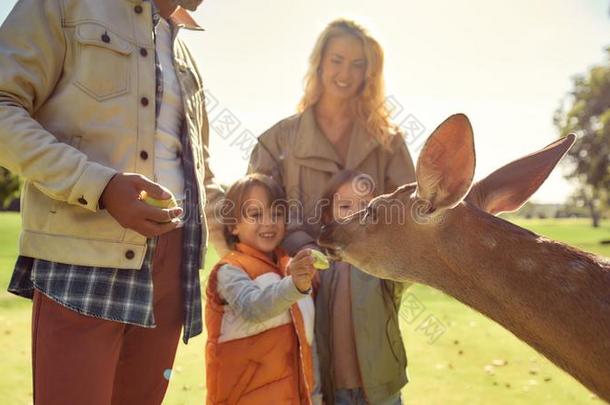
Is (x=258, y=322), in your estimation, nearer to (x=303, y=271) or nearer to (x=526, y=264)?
(x=303, y=271)

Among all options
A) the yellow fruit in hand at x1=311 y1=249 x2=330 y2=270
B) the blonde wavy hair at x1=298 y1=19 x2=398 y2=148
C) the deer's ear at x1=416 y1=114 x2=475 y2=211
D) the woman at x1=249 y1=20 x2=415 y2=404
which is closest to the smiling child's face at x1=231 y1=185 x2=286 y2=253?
the woman at x1=249 y1=20 x2=415 y2=404

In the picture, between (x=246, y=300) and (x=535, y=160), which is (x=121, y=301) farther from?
(x=535, y=160)

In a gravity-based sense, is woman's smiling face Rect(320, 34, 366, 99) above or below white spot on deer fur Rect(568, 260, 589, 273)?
above

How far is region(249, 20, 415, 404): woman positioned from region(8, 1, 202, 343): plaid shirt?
112 cm

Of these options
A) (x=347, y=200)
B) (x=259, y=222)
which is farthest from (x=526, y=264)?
(x=259, y=222)

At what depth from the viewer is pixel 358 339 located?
3340mm

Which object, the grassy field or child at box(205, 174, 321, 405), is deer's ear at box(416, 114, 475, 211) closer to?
child at box(205, 174, 321, 405)

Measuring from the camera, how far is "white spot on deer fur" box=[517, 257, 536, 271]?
8.26ft

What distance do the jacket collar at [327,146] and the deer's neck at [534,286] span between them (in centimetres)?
121

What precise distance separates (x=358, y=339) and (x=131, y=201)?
178cm

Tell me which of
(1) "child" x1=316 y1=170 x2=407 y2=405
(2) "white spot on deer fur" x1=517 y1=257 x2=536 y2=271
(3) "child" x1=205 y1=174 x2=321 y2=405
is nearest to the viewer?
(2) "white spot on deer fur" x1=517 y1=257 x2=536 y2=271

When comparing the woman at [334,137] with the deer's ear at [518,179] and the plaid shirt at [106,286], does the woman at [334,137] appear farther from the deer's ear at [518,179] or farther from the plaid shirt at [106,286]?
the plaid shirt at [106,286]

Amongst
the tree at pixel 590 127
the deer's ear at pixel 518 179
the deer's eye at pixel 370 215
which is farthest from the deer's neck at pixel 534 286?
the tree at pixel 590 127

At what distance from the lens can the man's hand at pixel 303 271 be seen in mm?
3004
